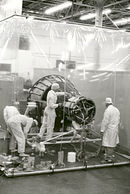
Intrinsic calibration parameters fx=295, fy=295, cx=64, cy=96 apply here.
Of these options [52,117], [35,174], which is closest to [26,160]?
[35,174]

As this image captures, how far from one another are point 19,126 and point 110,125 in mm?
2251

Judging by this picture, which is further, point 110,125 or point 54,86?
point 54,86

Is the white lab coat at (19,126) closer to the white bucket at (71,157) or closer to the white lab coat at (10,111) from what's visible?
the white lab coat at (10,111)

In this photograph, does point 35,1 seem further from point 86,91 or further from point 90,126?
point 90,126

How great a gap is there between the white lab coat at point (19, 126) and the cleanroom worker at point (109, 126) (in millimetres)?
1855

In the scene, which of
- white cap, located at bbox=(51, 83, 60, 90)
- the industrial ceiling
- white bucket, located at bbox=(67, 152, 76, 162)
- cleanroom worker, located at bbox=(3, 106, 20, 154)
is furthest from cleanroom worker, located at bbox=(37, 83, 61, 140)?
the industrial ceiling

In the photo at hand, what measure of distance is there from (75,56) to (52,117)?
167 cm

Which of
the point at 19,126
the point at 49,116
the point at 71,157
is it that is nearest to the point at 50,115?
the point at 49,116

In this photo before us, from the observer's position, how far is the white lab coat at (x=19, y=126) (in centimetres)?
652

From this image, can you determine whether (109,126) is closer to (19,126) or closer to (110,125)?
(110,125)

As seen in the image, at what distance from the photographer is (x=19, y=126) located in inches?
259

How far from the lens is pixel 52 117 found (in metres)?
7.48

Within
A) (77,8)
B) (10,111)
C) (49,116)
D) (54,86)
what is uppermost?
(77,8)

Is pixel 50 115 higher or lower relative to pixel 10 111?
lower
